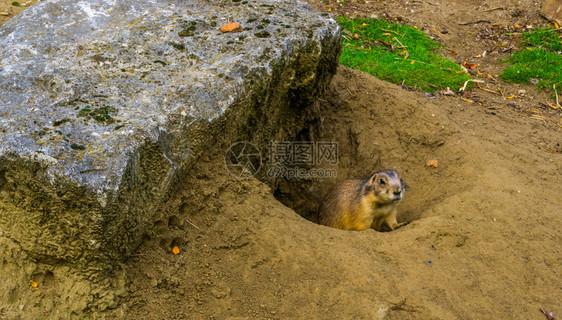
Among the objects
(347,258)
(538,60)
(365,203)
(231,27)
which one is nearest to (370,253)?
(347,258)

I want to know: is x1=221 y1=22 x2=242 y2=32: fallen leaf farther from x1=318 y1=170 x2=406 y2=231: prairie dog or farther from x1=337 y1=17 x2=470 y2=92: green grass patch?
x1=337 y1=17 x2=470 y2=92: green grass patch

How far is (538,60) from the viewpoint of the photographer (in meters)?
9.01

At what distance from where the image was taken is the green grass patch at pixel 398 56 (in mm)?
8258

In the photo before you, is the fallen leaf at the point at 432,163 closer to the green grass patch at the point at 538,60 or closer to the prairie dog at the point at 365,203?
the prairie dog at the point at 365,203

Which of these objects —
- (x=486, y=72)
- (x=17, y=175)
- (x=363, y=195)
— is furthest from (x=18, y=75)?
(x=486, y=72)

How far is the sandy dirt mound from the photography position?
3.63 meters

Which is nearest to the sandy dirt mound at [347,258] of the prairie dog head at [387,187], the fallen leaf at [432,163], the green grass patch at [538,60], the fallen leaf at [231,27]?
the prairie dog head at [387,187]

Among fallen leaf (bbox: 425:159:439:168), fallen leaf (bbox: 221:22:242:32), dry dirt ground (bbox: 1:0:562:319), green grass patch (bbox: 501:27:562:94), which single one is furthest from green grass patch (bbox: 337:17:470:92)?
fallen leaf (bbox: 221:22:242:32)

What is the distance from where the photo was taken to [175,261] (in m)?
3.73

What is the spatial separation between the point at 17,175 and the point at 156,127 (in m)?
0.96

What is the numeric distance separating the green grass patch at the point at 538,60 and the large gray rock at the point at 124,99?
199 inches

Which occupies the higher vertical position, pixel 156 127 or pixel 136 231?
pixel 156 127

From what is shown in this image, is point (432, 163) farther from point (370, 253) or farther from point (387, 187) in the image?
point (370, 253)

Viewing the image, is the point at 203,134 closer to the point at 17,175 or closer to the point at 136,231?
the point at 136,231
